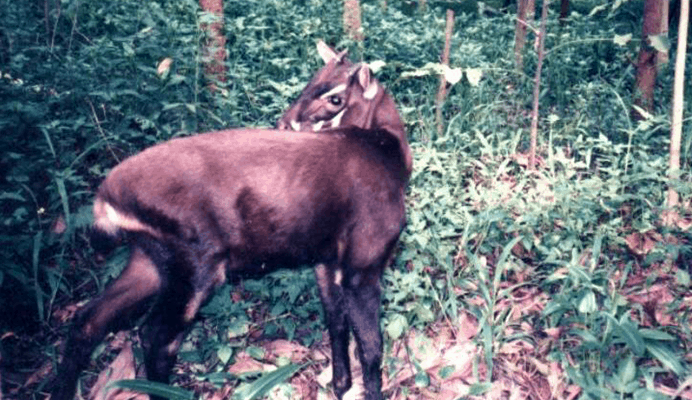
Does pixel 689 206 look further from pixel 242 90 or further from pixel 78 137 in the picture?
pixel 78 137

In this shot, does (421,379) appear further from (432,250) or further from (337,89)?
(337,89)

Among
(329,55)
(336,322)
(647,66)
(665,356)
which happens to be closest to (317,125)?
(329,55)

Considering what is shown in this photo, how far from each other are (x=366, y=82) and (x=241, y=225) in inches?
41.4

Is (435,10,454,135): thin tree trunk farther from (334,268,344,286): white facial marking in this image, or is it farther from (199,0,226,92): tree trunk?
(334,268,344,286): white facial marking

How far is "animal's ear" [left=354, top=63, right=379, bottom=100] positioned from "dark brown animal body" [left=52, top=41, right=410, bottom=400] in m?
0.31

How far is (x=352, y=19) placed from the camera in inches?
238

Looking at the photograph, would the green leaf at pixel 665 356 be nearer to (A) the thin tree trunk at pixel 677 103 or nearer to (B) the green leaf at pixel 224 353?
(A) the thin tree trunk at pixel 677 103

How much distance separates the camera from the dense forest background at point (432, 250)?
9.18ft

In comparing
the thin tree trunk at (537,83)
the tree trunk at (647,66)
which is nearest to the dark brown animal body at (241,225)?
the thin tree trunk at (537,83)

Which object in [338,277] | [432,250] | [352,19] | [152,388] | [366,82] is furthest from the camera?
[352,19]

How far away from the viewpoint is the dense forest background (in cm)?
280

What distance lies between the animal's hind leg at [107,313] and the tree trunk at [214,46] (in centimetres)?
214

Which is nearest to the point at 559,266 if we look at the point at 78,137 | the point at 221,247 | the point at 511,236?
the point at 511,236

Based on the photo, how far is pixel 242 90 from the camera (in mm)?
4793
